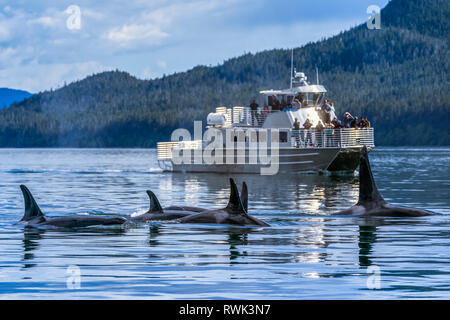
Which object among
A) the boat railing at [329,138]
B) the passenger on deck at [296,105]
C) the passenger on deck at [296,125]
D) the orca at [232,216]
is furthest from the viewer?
the passenger on deck at [296,105]

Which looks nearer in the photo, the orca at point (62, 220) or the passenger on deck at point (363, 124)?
the orca at point (62, 220)

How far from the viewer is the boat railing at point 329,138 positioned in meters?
70.1

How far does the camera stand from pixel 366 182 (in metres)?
27.2

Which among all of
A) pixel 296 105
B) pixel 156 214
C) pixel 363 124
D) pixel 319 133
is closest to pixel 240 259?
pixel 156 214

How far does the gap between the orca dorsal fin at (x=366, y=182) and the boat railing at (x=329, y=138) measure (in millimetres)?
40692

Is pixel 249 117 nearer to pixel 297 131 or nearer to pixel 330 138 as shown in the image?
pixel 297 131

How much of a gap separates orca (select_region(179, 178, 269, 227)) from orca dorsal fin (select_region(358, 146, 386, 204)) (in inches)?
141

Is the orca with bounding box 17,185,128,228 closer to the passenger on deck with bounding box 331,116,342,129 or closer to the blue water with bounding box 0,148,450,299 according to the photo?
the blue water with bounding box 0,148,450,299

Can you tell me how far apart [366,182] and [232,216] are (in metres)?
4.70

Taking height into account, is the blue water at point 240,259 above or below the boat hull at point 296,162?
below

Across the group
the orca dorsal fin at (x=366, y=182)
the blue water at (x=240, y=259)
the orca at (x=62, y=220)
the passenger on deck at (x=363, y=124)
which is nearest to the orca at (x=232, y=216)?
the blue water at (x=240, y=259)

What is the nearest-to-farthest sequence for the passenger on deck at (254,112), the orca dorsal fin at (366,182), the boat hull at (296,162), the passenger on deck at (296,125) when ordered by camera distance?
the orca dorsal fin at (366,182) < the passenger on deck at (296,125) < the boat hull at (296,162) < the passenger on deck at (254,112)

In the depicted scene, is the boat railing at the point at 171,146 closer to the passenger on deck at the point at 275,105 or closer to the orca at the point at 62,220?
the passenger on deck at the point at 275,105
